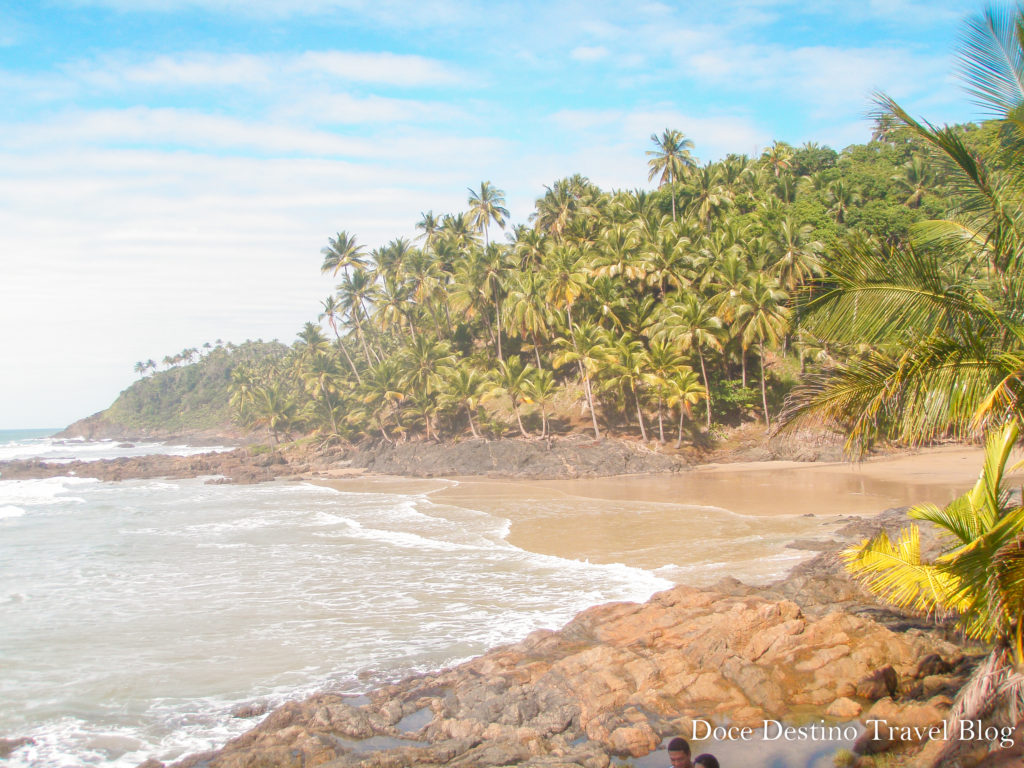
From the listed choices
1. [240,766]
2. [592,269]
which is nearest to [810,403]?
[240,766]

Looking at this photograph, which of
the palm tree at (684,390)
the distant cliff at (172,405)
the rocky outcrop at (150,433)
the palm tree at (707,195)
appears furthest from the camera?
the distant cliff at (172,405)

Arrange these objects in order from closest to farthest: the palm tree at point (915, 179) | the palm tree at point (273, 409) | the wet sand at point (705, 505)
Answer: the wet sand at point (705, 505) → the palm tree at point (915, 179) → the palm tree at point (273, 409)

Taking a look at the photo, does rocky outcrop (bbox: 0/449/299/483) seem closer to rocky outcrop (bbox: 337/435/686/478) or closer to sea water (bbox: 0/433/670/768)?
rocky outcrop (bbox: 337/435/686/478)

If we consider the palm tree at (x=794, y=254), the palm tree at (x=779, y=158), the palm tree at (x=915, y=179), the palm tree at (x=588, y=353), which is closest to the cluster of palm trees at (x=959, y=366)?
the palm tree at (x=588, y=353)

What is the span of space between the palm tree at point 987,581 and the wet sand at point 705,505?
803cm

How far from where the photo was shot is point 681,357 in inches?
1401

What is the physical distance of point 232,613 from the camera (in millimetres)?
13039

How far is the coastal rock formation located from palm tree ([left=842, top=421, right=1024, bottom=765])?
6.73 feet

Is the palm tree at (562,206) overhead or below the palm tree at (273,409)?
overhead

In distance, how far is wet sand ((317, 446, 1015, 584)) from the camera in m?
15.3

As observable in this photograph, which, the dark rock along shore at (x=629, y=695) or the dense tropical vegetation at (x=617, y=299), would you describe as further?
the dense tropical vegetation at (x=617, y=299)

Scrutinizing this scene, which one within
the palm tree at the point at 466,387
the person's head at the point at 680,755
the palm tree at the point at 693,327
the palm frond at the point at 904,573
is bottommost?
the person's head at the point at 680,755

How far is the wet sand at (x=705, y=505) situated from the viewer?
1528 centimetres

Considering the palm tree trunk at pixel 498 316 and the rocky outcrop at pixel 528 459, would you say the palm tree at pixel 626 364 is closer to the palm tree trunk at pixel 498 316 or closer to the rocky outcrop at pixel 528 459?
the rocky outcrop at pixel 528 459
